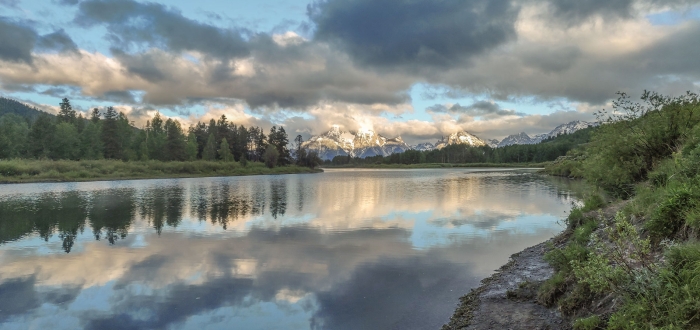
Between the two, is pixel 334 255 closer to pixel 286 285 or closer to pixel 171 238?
pixel 286 285

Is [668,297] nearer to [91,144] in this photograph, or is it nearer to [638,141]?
[638,141]

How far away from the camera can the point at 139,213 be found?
96.8 ft

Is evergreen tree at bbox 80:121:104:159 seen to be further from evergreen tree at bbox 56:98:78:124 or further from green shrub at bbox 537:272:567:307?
green shrub at bbox 537:272:567:307

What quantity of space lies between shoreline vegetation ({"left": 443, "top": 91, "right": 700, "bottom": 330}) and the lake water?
80.4 inches

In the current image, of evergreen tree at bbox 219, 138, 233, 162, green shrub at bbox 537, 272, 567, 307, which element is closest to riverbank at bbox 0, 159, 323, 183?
evergreen tree at bbox 219, 138, 233, 162

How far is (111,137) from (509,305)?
123 metres

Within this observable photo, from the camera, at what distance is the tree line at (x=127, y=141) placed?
93.1 metres

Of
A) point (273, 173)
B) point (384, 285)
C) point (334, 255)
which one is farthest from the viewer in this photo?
point (273, 173)

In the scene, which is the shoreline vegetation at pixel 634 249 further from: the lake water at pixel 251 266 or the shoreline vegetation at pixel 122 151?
the shoreline vegetation at pixel 122 151

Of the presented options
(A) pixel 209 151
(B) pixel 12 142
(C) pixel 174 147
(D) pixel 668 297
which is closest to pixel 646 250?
(D) pixel 668 297

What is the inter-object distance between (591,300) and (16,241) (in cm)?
2574

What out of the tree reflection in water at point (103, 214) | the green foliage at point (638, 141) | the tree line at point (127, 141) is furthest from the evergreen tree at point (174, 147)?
the green foliage at point (638, 141)

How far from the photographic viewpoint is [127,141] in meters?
118

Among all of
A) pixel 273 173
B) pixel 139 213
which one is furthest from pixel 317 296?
pixel 273 173
